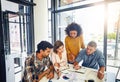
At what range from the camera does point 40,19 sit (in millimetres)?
4027

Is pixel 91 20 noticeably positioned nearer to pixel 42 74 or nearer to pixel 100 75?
pixel 100 75

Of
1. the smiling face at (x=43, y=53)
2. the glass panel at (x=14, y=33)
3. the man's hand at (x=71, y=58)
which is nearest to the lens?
the smiling face at (x=43, y=53)

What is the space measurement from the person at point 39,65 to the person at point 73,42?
55 cm

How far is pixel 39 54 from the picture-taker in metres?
1.97

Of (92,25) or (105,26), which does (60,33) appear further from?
(105,26)

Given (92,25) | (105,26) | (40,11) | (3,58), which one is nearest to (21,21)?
(40,11)

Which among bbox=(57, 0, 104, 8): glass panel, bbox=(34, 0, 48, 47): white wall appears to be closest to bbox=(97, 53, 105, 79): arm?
bbox=(57, 0, 104, 8): glass panel

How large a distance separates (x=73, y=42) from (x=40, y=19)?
1.80 m

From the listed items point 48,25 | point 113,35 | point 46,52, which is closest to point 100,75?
point 46,52

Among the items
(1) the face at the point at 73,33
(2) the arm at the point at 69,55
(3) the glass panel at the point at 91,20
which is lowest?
(2) the arm at the point at 69,55

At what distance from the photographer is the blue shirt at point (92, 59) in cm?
216

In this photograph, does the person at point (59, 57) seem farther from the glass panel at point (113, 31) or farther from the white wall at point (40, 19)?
the white wall at point (40, 19)

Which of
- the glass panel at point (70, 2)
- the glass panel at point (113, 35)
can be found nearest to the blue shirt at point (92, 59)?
the glass panel at point (113, 35)

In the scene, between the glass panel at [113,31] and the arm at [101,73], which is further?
the glass panel at [113,31]
